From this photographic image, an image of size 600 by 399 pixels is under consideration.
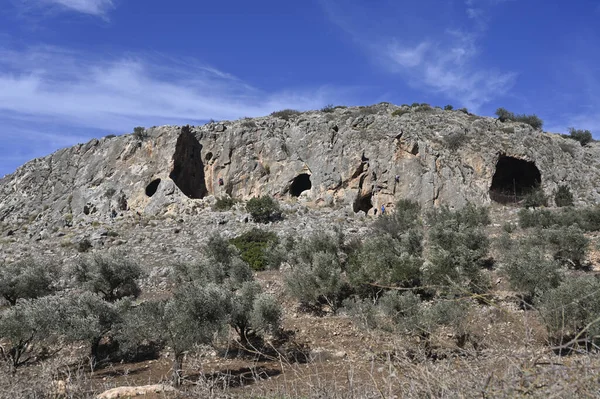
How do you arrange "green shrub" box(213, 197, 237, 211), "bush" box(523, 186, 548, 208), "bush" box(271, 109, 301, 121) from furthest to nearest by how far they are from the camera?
1. "bush" box(271, 109, 301, 121)
2. "green shrub" box(213, 197, 237, 211)
3. "bush" box(523, 186, 548, 208)

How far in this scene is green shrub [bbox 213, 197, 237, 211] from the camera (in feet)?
97.7

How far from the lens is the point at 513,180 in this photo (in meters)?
33.3

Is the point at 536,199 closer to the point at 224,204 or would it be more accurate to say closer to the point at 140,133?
the point at 224,204

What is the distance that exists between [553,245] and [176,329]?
1384cm

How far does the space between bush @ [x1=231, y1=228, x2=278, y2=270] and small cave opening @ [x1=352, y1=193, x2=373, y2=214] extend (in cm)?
896

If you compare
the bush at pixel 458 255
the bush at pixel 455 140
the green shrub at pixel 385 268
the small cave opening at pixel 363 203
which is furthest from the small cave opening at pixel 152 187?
the bush at pixel 458 255

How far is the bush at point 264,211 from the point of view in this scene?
87.5 feet

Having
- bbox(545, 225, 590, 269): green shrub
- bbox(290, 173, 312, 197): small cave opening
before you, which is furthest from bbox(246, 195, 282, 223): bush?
bbox(545, 225, 590, 269): green shrub

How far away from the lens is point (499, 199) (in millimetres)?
31031

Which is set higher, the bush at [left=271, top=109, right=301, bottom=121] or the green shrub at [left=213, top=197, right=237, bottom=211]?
the bush at [left=271, top=109, right=301, bottom=121]

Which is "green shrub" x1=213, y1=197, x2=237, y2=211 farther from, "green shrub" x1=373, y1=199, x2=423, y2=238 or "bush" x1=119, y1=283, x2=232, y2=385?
"bush" x1=119, y1=283, x2=232, y2=385

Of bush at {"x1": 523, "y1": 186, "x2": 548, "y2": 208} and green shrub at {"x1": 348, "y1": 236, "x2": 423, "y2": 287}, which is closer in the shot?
green shrub at {"x1": 348, "y1": 236, "x2": 423, "y2": 287}

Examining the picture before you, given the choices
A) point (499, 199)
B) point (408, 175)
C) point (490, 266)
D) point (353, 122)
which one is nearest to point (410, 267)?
point (490, 266)

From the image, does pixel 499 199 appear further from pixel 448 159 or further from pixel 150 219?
pixel 150 219
